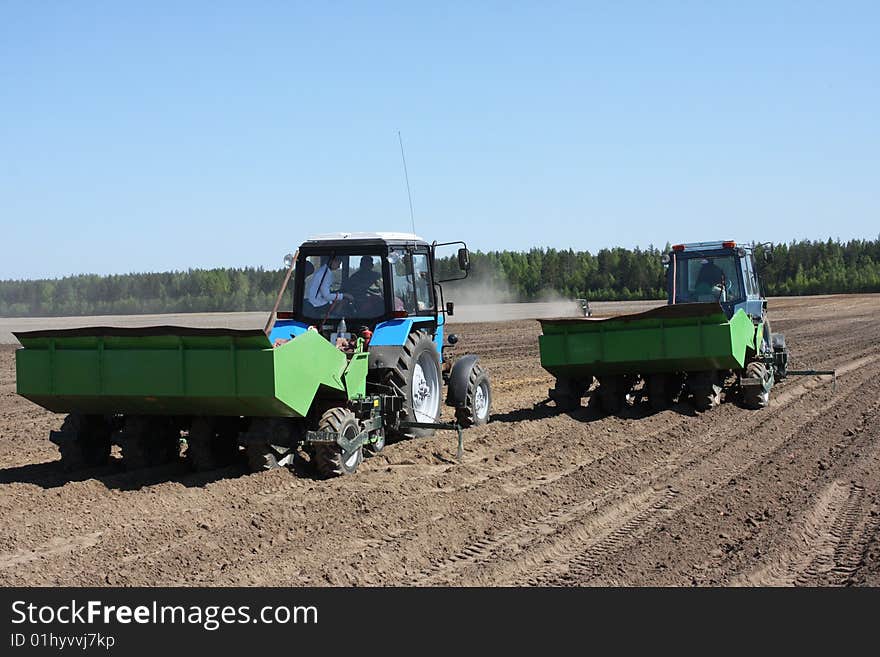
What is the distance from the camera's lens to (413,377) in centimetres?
1040

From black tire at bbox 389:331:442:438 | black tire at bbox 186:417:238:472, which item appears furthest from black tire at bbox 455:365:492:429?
black tire at bbox 186:417:238:472

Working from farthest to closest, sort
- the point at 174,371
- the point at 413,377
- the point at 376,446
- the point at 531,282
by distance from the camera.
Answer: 1. the point at 531,282
2. the point at 413,377
3. the point at 376,446
4. the point at 174,371

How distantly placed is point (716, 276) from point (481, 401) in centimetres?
529

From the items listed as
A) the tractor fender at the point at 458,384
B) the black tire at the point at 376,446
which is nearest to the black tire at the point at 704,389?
the tractor fender at the point at 458,384

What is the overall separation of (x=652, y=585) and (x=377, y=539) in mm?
1995

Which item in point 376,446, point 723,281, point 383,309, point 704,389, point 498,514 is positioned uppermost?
point 723,281

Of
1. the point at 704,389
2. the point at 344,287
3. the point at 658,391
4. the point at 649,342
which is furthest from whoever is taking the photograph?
the point at 658,391

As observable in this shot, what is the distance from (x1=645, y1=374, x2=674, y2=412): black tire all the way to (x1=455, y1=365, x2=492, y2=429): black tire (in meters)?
2.42

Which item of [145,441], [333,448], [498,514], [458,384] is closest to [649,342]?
[458,384]

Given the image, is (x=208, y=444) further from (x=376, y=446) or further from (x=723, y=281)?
(x=723, y=281)

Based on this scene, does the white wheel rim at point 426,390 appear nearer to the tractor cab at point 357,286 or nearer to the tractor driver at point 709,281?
the tractor cab at point 357,286

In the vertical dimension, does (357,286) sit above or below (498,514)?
above

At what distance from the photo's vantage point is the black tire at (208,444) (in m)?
9.27

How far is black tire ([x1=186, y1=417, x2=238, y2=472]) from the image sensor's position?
927 cm
